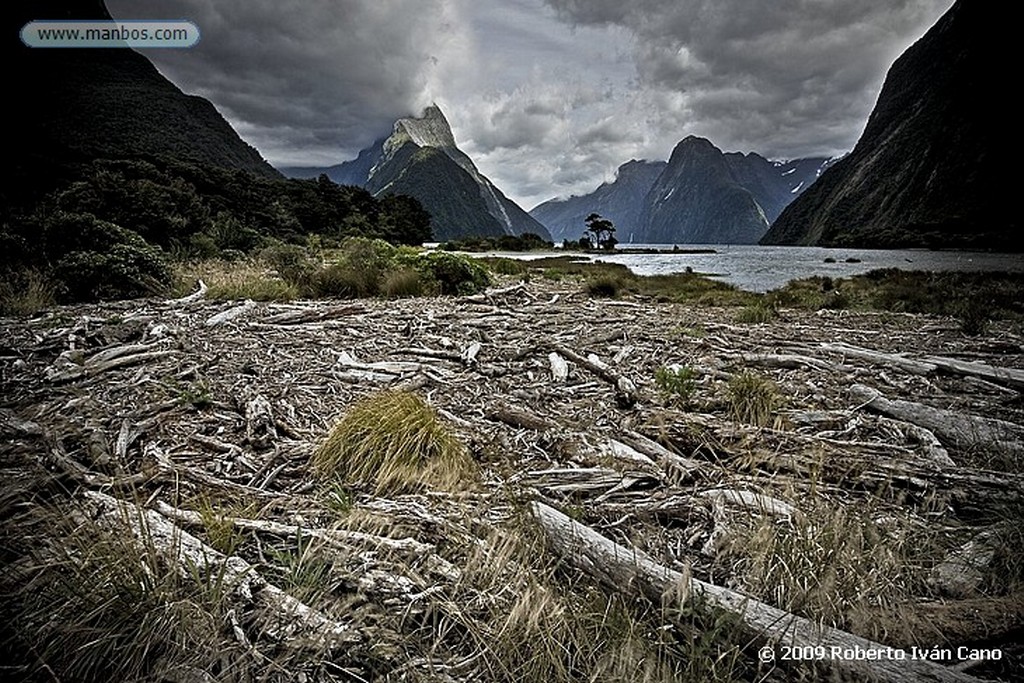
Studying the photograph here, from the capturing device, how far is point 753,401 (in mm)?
3602

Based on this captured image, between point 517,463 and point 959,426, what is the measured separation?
320 cm

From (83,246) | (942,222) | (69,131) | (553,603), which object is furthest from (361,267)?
(942,222)

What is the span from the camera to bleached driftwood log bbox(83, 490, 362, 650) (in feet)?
4.83

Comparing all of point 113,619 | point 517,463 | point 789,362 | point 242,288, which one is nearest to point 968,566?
point 517,463

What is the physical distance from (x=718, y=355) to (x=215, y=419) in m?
5.18

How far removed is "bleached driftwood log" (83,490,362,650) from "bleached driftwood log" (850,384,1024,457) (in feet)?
12.9

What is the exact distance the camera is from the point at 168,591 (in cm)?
150

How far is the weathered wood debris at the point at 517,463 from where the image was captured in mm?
1577

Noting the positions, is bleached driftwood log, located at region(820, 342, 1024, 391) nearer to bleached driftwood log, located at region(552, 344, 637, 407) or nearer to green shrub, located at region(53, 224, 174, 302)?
bleached driftwood log, located at region(552, 344, 637, 407)

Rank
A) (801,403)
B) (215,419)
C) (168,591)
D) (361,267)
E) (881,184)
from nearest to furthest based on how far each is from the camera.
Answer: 1. (168,591)
2. (215,419)
3. (801,403)
4. (361,267)
5. (881,184)

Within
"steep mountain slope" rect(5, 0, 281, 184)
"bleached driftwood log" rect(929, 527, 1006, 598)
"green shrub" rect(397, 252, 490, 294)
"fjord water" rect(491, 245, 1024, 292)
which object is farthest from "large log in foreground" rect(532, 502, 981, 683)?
"fjord water" rect(491, 245, 1024, 292)

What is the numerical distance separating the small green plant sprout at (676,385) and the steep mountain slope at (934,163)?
77464 millimetres

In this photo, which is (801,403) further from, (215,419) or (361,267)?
(361,267)

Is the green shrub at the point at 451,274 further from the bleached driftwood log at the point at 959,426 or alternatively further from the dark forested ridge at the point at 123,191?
the bleached driftwood log at the point at 959,426
